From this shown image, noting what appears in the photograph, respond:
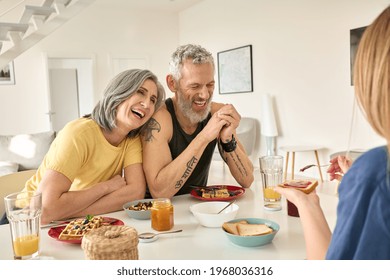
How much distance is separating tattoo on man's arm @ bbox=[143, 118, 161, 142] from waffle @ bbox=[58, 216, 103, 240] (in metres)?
0.52

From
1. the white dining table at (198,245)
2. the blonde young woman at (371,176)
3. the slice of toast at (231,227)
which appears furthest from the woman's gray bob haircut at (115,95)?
the blonde young woman at (371,176)

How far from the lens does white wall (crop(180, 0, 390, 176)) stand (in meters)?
4.10

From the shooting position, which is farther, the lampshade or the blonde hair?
the lampshade

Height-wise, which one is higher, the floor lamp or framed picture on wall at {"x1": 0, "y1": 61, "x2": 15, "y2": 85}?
framed picture on wall at {"x1": 0, "y1": 61, "x2": 15, "y2": 85}

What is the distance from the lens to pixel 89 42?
21.5 feet

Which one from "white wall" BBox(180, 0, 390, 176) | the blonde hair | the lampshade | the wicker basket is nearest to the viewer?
the blonde hair

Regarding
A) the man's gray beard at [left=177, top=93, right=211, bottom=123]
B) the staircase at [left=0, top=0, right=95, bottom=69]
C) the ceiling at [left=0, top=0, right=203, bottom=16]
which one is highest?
the ceiling at [left=0, top=0, right=203, bottom=16]

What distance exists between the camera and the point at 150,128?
1.68m

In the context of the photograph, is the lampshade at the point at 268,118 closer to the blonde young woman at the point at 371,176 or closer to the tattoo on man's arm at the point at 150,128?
the tattoo on man's arm at the point at 150,128

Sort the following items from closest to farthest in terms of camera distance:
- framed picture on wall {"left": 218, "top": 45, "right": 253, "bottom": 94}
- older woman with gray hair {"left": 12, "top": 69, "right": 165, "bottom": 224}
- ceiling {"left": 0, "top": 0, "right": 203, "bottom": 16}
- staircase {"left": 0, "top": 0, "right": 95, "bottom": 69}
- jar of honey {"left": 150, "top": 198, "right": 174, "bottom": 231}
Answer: jar of honey {"left": 150, "top": 198, "right": 174, "bottom": 231} → older woman with gray hair {"left": 12, "top": 69, "right": 165, "bottom": 224} → staircase {"left": 0, "top": 0, "right": 95, "bottom": 69} → framed picture on wall {"left": 218, "top": 45, "right": 253, "bottom": 94} → ceiling {"left": 0, "top": 0, "right": 203, "bottom": 16}

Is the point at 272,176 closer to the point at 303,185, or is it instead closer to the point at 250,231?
the point at 303,185

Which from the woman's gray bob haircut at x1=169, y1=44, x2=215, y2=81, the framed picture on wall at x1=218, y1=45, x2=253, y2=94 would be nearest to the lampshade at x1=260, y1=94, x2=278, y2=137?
the framed picture on wall at x1=218, y1=45, x2=253, y2=94

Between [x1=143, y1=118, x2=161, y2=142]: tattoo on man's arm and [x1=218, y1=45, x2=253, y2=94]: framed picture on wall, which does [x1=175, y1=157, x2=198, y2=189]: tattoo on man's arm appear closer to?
[x1=143, y1=118, x2=161, y2=142]: tattoo on man's arm

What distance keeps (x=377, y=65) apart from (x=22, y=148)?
470cm
